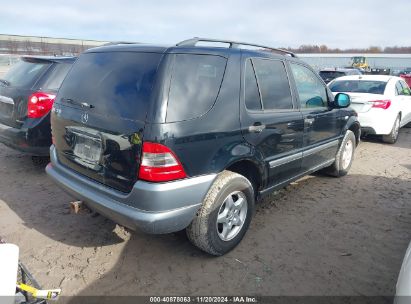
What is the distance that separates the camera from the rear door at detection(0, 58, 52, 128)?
4582 mm

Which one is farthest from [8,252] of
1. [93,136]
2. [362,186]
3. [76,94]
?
[362,186]

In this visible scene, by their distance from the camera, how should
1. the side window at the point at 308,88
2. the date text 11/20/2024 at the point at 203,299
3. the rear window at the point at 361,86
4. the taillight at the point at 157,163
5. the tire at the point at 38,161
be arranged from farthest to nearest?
the rear window at the point at 361,86, the tire at the point at 38,161, the side window at the point at 308,88, the date text 11/20/2024 at the point at 203,299, the taillight at the point at 157,163

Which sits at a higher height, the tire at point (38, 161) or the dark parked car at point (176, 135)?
the dark parked car at point (176, 135)

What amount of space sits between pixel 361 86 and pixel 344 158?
10.5 ft

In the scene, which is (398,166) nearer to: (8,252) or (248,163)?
(248,163)

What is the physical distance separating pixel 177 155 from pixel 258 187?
1257 mm

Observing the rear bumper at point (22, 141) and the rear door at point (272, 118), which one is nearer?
the rear door at point (272, 118)

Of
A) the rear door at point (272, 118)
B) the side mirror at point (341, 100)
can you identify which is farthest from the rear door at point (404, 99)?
the rear door at point (272, 118)

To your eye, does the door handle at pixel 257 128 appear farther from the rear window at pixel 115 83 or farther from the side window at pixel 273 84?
the rear window at pixel 115 83

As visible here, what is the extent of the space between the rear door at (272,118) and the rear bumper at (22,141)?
304cm

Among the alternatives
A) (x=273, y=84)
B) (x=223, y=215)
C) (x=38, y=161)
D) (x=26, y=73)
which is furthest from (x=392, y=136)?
(x=26, y=73)

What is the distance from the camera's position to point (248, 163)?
321cm

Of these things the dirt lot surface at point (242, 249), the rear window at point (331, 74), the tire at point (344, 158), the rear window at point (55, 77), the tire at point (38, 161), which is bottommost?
Result: the dirt lot surface at point (242, 249)

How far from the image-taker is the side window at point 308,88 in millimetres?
3943
